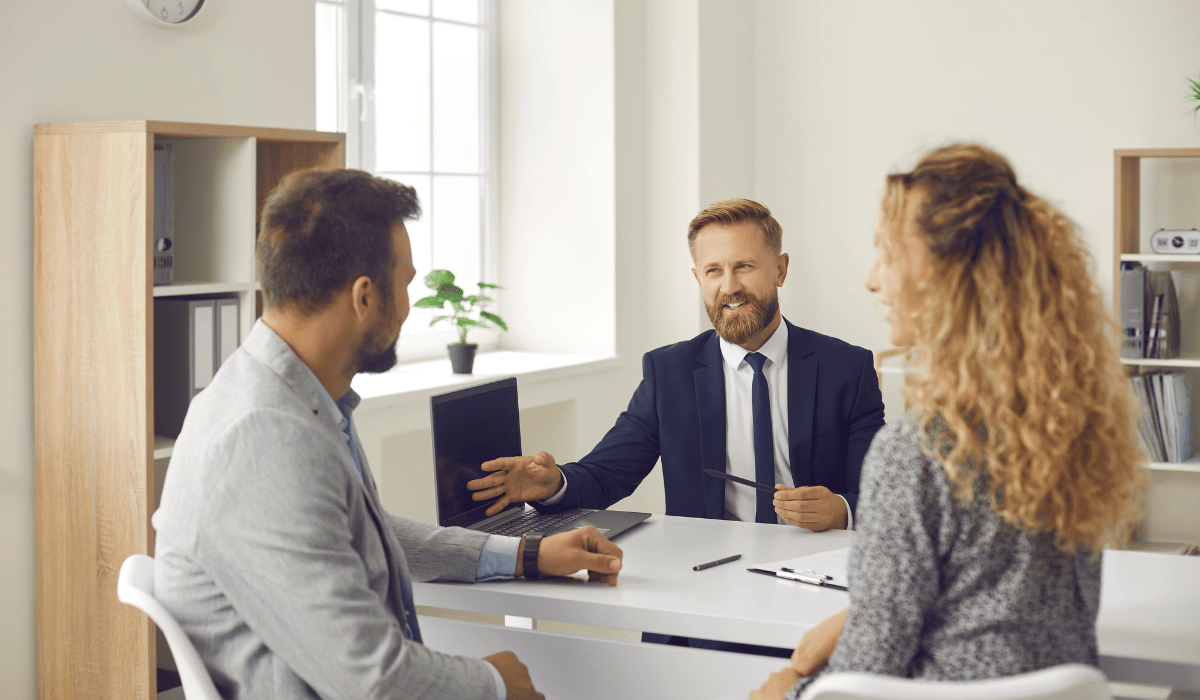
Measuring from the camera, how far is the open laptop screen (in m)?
1.91

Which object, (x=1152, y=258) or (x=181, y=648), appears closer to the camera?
(x=181, y=648)

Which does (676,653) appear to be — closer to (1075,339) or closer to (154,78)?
(1075,339)

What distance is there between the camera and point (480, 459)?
204cm

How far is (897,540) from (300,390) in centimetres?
75

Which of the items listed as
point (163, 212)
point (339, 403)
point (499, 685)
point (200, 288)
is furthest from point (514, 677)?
point (163, 212)

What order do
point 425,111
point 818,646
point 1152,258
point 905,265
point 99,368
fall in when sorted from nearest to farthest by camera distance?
1. point 905,265
2. point 818,646
3. point 99,368
4. point 1152,258
5. point 425,111

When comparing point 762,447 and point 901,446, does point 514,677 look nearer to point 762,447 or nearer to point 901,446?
point 901,446

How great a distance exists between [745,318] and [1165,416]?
227 cm

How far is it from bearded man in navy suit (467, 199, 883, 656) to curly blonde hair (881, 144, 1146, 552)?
1.13 metres

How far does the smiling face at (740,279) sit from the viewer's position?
2.44 m

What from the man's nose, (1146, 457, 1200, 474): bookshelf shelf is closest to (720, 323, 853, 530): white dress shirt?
the man's nose

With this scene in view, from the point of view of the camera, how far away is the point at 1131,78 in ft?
13.6

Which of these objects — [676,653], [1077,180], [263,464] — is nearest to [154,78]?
[263,464]

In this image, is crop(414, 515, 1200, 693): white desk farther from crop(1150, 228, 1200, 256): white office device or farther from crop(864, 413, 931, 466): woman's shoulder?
crop(1150, 228, 1200, 256): white office device
